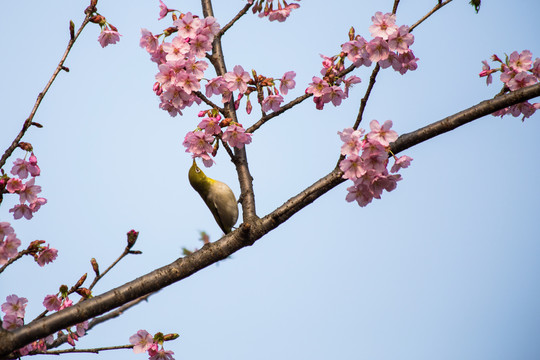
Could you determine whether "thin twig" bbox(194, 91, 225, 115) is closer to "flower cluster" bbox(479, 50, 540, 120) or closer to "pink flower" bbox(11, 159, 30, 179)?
"pink flower" bbox(11, 159, 30, 179)

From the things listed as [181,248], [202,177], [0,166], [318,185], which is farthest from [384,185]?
[181,248]

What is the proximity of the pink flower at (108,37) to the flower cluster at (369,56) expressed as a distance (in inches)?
81.2

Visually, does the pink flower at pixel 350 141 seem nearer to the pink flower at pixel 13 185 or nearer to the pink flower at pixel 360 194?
the pink flower at pixel 360 194

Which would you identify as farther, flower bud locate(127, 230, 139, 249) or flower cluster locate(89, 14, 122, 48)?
flower cluster locate(89, 14, 122, 48)

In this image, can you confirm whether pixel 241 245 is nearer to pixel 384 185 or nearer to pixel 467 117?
pixel 384 185

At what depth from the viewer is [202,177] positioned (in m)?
7.14

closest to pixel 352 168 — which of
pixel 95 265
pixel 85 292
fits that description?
pixel 95 265

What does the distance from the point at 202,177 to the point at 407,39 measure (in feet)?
12.6

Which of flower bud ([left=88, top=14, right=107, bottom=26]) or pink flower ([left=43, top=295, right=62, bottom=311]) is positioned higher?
flower bud ([left=88, top=14, right=107, bottom=26])

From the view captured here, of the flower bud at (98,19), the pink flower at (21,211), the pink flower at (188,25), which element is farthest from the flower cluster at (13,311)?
the pink flower at (188,25)

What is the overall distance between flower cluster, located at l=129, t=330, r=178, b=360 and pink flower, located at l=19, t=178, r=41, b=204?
152 cm

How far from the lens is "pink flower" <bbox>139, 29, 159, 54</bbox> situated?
442 cm

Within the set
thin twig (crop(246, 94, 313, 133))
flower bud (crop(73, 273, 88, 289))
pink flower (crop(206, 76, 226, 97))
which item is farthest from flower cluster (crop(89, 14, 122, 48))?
flower bud (crop(73, 273, 88, 289))

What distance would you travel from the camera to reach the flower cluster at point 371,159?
3.52 metres
